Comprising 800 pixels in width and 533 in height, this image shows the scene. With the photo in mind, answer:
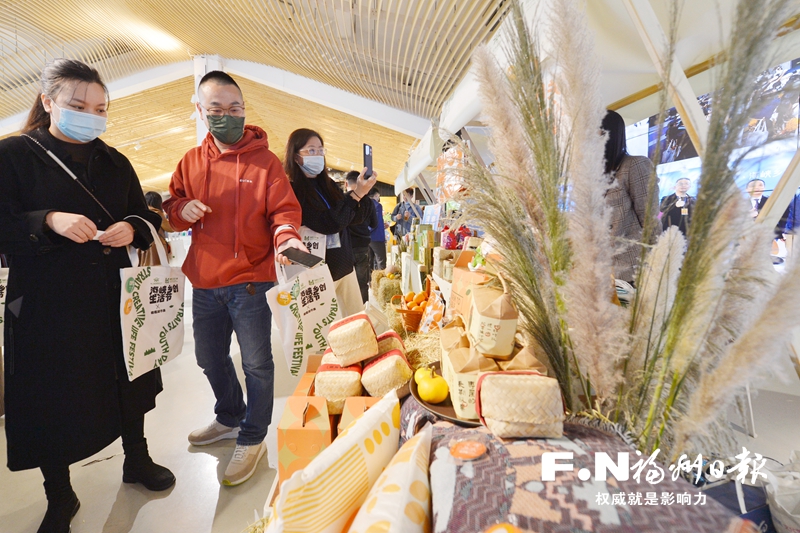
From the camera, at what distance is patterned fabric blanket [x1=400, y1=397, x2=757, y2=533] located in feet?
1.60

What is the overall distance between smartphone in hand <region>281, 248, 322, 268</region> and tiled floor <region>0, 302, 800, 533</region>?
1.11m

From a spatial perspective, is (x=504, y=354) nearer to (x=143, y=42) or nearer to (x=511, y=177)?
(x=511, y=177)

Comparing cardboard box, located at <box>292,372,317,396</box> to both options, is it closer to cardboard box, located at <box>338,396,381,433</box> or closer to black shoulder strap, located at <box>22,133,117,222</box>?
cardboard box, located at <box>338,396,381,433</box>

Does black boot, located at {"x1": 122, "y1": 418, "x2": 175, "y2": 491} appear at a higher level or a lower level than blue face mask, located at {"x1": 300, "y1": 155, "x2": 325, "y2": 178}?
lower

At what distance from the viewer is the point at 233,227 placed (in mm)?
1581

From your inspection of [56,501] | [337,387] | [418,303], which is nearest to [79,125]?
[337,387]

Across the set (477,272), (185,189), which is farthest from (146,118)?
(477,272)

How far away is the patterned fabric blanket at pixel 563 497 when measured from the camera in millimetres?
488

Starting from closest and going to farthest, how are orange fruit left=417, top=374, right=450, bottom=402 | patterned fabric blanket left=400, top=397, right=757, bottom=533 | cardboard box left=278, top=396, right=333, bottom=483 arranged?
patterned fabric blanket left=400, top=397, right=757, bottom=533 → orange fruit left=417, top=374, right=450, bottom=402 → cardboard box left=278, top=396, right=333, bottom=483

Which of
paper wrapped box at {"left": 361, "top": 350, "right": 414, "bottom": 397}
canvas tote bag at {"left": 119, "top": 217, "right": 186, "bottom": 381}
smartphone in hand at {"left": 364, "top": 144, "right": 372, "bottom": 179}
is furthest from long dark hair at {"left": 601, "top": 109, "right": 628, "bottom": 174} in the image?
canvas tote bag at {"left": 119, "top": 217, "right": 186, "bottom": 381}

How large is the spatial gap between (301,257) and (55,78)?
1050mm

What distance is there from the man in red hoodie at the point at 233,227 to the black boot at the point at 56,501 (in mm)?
562

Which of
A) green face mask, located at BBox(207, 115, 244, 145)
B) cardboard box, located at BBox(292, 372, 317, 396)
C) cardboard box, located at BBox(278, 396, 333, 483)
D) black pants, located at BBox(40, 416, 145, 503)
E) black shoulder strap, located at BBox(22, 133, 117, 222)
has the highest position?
green face mask, located at BBox(207, 115, 244, 145)

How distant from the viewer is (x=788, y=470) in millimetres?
987
